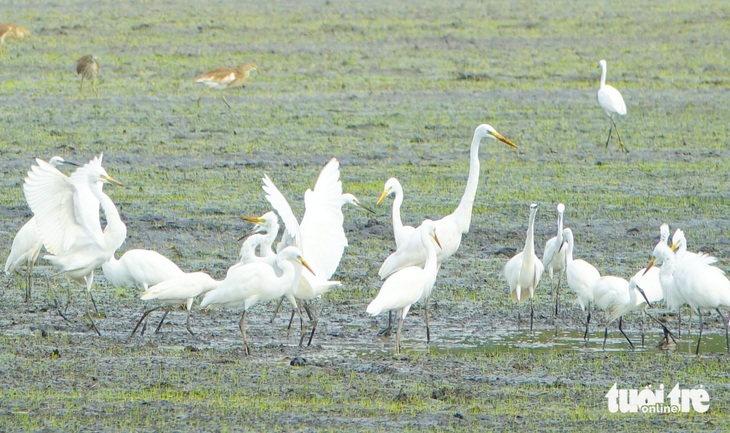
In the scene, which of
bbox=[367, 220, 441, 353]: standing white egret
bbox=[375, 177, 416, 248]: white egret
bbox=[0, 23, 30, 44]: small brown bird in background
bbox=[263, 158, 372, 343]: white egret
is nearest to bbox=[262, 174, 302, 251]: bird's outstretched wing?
bbox=[263, 158, 372, 343]: white egret

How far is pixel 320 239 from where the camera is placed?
982cm

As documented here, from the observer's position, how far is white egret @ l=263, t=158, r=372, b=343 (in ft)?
30.0

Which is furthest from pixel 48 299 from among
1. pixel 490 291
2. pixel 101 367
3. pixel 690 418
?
pixel 690 418

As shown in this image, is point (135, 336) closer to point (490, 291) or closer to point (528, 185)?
point (490, 291)

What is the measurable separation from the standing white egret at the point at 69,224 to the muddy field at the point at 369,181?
51cm

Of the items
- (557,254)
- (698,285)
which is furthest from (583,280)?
(698,285)

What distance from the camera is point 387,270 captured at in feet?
33.1

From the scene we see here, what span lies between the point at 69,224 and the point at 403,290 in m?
2.82

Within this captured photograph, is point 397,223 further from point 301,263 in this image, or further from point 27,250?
point 27,250

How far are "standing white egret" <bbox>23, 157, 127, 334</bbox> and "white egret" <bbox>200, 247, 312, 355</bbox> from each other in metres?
1.16

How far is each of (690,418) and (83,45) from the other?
19.3 metres

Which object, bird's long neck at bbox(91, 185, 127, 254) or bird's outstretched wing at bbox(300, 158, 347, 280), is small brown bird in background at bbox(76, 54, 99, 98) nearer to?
bird's outstretched wing at bbox(300, 158, 347, 280)

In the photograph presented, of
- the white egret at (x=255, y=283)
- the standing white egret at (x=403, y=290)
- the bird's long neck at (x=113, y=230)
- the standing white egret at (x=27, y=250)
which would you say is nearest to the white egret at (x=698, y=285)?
the standing white egret at (x=403, y=290)

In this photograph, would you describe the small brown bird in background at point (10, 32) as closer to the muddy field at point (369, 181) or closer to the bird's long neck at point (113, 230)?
the muddy field at point (369, 181)
